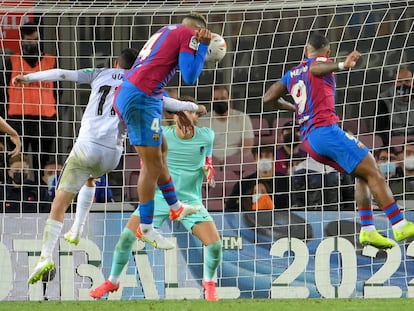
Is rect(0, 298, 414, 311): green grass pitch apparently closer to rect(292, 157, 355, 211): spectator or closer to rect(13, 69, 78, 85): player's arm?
rect(13, 69, 78, 85): player's arm

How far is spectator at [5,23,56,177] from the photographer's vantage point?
48.7ft

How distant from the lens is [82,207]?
40.9 feet

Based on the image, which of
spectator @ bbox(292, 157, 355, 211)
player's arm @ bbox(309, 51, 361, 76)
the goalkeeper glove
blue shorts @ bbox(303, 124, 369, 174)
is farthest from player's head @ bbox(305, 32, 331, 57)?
spectator @ bbox(292, 157, 355, 211)

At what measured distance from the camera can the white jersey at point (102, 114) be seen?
39.2ft

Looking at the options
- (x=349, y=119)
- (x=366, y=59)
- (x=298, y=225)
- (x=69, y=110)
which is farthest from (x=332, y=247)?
(x=69, y=110)

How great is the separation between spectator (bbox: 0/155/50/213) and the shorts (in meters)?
1.63

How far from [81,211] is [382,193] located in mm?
3012

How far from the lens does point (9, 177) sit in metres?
14.9

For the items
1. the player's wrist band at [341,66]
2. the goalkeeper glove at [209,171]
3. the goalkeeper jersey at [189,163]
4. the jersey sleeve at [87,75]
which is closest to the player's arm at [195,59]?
the player's wrist band at [341,66]

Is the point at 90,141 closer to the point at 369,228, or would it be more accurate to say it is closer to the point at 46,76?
the point at 46,76

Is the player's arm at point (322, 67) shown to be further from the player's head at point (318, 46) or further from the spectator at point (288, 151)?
the spectator at point (288, 151)

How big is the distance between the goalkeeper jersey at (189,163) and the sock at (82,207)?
1133 mm

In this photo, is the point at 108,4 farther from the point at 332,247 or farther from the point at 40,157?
the point at 332,247

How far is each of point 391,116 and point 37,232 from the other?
4350mm
